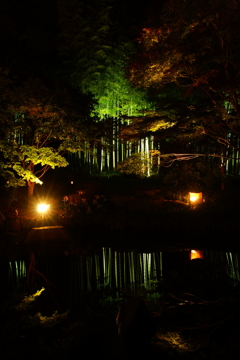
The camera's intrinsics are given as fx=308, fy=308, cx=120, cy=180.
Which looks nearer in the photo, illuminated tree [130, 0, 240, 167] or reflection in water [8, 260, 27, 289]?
reflection in water [8, 260, 27, 289]

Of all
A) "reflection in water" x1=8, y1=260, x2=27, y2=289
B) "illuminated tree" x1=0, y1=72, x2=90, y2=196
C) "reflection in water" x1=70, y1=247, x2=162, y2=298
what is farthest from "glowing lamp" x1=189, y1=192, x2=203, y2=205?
"reflection in water" x1=8, y1=260, x2=27, y2=289

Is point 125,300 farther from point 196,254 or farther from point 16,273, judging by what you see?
point 196,254

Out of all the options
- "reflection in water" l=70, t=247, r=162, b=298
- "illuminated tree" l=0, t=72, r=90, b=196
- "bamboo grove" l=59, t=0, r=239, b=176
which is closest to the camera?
"reflection in water" l=70, t=247, r=162, b=298

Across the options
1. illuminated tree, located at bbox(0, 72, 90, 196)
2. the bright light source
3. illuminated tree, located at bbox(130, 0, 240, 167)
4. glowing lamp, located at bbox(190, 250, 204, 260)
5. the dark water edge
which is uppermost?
illuminated tree, located at bbox(130, 0, 240, 167)

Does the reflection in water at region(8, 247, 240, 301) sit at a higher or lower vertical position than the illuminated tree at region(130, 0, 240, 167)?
lower

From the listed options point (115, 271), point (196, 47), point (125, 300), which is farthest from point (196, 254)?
point (196, 47)

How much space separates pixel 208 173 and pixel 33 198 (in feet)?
21.6

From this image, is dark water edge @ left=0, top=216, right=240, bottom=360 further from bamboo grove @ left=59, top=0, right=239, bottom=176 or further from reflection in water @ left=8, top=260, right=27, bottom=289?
bamboo grove @ left=59, top=0, right=239, bottom=176

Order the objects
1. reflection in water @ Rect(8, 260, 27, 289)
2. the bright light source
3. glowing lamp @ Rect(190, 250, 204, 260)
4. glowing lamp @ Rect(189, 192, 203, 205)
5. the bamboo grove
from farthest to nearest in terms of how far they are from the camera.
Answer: glowing lamp @ Rect(189, 192, 203, 205) < the bright light source < the bamboo grove < glowing lamp @ Rect(190, 250, 204, 260) < reflection in water @ Rect(8, 260, 27, 289)

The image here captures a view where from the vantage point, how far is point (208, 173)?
1135cm

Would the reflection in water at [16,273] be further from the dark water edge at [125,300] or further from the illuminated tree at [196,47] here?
the illuminated tree at [196,47]

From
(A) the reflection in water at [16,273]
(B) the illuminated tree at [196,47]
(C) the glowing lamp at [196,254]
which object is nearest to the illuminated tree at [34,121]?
(B) the illuminated tree at [196,47]

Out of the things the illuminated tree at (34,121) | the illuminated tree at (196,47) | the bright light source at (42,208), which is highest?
the illuminated tree at (196,47)

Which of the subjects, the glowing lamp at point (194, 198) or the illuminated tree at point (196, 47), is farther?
the glowing lamp at point (194, 198)
